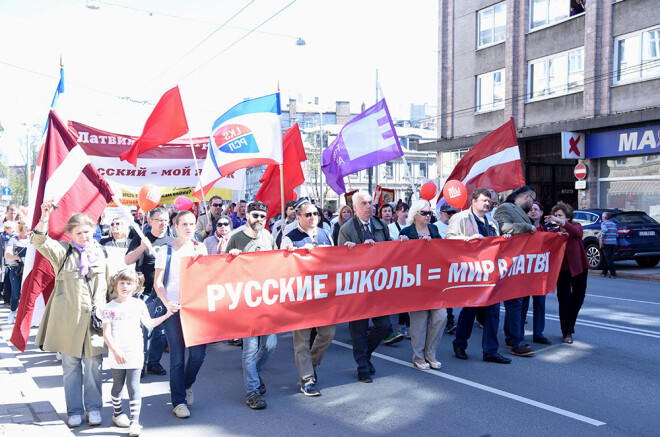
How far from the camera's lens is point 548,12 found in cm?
2356

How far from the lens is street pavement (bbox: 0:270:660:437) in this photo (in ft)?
16.3

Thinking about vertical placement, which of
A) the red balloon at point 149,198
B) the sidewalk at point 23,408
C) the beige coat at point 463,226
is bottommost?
the sidewalk at point 23,408

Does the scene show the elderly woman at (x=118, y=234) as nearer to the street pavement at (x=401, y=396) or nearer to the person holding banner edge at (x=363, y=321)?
the street pavement at (x=401, y=396)

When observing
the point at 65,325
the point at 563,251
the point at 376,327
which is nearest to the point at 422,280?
the point at 376,327

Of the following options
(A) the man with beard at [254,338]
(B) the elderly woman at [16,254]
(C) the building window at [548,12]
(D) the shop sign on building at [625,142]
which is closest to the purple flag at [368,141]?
(A) the man with beard at [254,338]

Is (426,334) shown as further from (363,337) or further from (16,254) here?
(16,254)

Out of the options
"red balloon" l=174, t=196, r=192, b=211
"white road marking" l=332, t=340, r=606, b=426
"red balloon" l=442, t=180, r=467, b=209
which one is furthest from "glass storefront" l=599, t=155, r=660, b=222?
"white road marking" l=332, t=340, r=606, b=426

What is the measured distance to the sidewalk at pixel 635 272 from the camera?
1595cm

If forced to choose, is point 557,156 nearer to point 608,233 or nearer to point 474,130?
point 474,130

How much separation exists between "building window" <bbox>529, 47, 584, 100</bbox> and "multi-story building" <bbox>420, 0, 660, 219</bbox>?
0.13 feet

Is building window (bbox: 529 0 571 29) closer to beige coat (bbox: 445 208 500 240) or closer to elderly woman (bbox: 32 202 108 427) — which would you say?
beige coat (bbox: 445 208 500 240)

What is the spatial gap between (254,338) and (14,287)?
6495mm

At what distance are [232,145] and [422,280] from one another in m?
3.13

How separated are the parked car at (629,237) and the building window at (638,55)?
5480 mm
